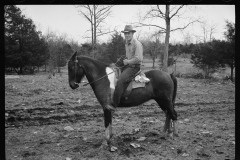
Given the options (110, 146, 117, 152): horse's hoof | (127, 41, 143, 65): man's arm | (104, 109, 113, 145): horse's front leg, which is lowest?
(110, 146, 117, 152): horse's hoof

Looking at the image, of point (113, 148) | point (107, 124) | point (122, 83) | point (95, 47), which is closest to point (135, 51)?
point (122, 83)

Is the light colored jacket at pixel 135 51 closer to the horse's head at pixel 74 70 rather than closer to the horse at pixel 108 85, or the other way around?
the horse at pixel 108 85

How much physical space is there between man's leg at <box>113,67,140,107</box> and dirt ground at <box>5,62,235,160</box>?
4.33 ft

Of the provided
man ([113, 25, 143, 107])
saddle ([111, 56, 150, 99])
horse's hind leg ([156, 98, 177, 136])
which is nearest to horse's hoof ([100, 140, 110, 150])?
man ([113, 25, 143, 107])

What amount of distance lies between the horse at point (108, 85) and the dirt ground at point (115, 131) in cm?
62

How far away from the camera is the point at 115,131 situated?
6.11 meters

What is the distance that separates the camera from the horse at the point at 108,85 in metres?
5.18

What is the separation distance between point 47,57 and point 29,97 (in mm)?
18510

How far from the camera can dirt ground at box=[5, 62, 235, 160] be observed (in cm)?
463

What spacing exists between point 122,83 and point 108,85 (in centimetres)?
43

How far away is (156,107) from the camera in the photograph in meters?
9.01

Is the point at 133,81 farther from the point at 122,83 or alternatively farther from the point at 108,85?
the point at 108,85

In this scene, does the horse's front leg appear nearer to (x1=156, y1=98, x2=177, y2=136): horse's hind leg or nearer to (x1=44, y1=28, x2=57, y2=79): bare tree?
(x1=156, y1=98, x2=177, y2=136): horse's hind leg

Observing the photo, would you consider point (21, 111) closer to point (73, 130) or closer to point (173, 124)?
point (73, 130)
